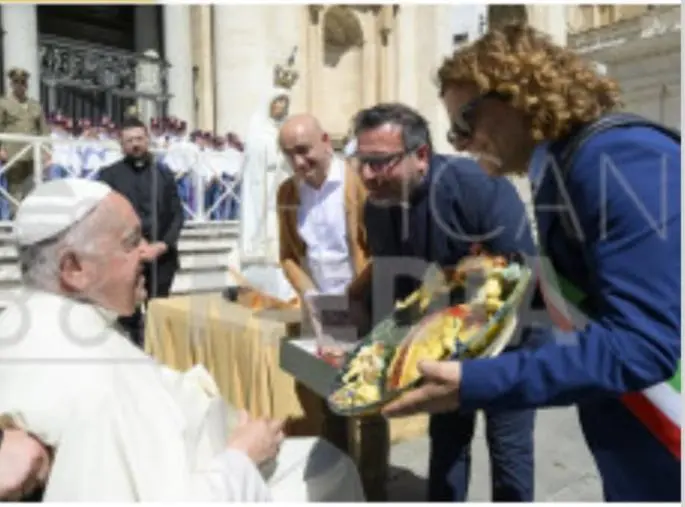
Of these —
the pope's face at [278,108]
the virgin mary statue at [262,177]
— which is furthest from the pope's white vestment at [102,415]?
the pope's face at [278,108]

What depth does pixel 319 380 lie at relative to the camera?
205 centimetres

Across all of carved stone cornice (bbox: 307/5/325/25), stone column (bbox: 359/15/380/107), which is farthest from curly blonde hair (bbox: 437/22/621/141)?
stone column (bbox: 359/15/380/107)

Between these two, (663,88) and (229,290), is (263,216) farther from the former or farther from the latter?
(663,88)

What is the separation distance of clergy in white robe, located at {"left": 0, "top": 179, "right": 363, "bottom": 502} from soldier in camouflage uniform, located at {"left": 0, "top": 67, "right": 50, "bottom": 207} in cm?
599

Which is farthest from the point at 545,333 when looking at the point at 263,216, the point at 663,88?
the point at 663,88

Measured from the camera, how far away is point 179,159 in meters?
8.24

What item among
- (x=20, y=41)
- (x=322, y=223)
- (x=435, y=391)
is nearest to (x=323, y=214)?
(x=322, y=223)

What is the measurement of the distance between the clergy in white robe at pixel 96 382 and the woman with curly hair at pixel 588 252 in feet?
1.69

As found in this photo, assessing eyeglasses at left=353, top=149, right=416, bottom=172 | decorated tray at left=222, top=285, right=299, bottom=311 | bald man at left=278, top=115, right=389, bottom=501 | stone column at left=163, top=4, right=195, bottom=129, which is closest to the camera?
eyeglasses at left=353, top=149, right=416, bottom=172

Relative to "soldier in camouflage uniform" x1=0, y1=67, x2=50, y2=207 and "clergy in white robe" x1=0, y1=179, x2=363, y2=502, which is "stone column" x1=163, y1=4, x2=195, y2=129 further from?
"clergy in white robe" x1=0, y1=179, x2=363, y2=502

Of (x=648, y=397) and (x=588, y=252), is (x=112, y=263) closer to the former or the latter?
(x=588, y=252)

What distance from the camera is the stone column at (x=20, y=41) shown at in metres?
9.95

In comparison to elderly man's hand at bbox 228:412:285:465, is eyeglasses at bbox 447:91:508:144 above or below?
above

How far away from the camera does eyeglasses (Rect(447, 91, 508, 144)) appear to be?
51.5 inches
